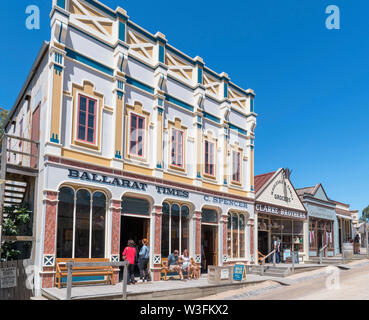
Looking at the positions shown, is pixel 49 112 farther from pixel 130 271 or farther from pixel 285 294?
pixel 285 294

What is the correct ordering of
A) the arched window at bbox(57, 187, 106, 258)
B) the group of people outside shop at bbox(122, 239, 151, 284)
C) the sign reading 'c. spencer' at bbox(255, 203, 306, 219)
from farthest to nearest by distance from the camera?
the sign reading 'c. spencer' at bbox(255, 203, 306, 219), the group of people outside shop at bbox(122, 239, 151, 284), the arched window at bbox(57, 187, 106, 258)

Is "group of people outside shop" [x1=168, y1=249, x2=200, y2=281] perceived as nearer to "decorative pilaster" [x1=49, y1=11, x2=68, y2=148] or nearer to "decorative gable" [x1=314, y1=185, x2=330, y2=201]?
"decorative pilaster" [x1=49, y1=11, x2=68, y2=148]

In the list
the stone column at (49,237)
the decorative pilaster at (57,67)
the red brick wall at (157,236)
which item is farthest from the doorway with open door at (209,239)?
the decorative pilaster at (57,67)

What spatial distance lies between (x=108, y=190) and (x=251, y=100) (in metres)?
12.1

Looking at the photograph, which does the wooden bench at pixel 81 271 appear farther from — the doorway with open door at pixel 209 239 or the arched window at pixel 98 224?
the doorway with open door at pixel 209 239

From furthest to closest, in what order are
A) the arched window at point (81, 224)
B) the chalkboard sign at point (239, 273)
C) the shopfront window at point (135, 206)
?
the chalkboard sign at point (239, 273) < the shopfront window at point (135, 206) < the arched window at point (81, 224)

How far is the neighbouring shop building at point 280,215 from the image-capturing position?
79.0 ft

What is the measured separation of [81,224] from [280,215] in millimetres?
14784

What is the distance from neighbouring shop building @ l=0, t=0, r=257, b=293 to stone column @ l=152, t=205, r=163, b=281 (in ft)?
0.17

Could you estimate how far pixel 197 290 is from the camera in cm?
1427

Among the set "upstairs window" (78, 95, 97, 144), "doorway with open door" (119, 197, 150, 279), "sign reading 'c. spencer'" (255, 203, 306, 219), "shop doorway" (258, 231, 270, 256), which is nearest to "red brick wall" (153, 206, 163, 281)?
"doorway with open door" (119, 197, 150, 279)

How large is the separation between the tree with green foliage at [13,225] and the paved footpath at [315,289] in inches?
279

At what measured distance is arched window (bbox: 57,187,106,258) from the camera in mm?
13633
